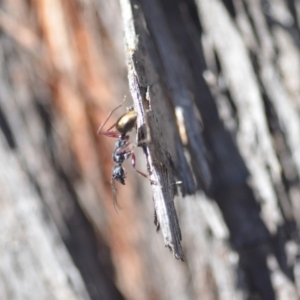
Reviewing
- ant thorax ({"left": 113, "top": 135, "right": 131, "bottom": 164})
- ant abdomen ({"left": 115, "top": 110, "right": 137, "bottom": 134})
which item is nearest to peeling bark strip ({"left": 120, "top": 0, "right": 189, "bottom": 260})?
ant abdomen ({"left": 115, "top": 110, "right": 137, "bottom": 134})

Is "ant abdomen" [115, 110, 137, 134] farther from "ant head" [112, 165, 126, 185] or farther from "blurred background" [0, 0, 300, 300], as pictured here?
"ant head" [112, 165, 126, 185]

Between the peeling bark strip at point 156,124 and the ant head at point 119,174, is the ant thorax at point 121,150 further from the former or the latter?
the peeling bark strip at point 156,124

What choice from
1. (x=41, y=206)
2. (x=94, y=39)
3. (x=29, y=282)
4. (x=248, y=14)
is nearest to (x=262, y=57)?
(x=248, y=14)

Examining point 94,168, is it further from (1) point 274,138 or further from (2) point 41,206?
(1) point 274,138

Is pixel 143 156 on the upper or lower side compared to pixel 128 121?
lower

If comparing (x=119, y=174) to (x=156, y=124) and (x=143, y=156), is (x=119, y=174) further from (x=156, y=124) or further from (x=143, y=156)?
(x=156, y=124)

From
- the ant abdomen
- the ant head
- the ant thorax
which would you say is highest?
the ant abdomen

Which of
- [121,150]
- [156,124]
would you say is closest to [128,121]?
[156,124]

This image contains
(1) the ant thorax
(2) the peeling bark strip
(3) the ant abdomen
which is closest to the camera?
(2) the peeling bark strip

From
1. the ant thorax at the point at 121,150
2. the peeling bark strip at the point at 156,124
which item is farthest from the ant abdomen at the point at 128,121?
the ant thorax at the point at 121,150
